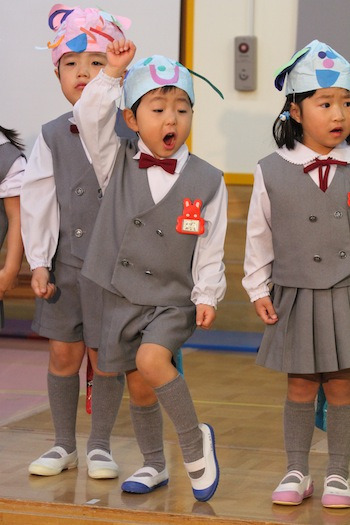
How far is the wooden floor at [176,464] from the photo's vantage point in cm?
295

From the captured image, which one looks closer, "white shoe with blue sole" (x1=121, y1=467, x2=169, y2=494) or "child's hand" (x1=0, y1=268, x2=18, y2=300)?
"white shoe with blue sole" (x1=121, y1=467, x2=169, y2=494)

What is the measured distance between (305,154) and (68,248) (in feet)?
2.44

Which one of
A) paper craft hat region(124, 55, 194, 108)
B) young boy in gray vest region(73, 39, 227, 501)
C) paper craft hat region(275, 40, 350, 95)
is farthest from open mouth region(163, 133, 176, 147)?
paper craft hat region(275, 40, 350, 95)

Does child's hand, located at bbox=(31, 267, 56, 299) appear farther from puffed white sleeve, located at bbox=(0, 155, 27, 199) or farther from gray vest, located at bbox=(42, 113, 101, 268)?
puffed white sleeve, located at bbox=(0, 155, 27, 199)

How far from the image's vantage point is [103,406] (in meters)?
3.37

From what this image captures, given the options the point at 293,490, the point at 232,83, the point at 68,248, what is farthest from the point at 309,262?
the point at 232,83

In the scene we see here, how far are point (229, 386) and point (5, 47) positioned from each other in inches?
91.0

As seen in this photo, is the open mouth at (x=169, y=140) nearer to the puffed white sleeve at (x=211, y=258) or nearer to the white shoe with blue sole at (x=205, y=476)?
the puffed white sleeve at (x=211, y=258)

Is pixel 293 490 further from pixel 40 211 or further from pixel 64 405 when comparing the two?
pixel 40 211

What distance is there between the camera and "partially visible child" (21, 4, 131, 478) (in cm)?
331

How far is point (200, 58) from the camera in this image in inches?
229

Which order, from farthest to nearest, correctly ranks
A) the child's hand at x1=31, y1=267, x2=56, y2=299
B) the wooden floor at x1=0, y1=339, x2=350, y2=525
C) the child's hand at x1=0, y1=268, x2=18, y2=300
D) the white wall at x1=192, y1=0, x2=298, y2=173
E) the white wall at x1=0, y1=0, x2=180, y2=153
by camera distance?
the white wall at x1=0, y1=0, x2=180, y2=153, the white wall at x1=192, y1=0, x2=298, y2=173, the child's hand at x1=0, y1=268, x2=18, y2=300, the child's hand at x1=31, y1=267, x2=56, y2=299, the wooden floor at x1=0, y1=339, x2=350, y2=525

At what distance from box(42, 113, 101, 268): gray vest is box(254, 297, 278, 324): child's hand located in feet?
1.76

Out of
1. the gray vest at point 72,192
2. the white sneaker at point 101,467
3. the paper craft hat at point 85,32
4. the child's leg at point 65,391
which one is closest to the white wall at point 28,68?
the paper craft hat at point 85,32
